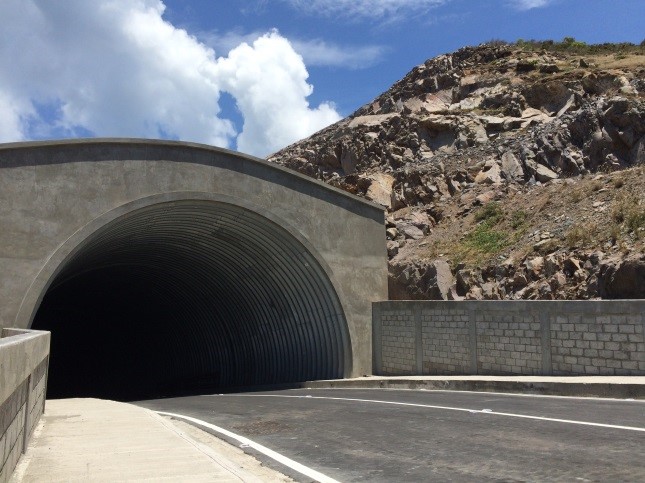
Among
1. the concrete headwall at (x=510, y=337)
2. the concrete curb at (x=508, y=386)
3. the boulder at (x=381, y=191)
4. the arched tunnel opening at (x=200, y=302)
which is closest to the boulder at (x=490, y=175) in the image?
the boulder at (x=381, y=191)

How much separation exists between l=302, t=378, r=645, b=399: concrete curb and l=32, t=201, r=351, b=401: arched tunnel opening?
1383 mm

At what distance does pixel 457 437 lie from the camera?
8.69m

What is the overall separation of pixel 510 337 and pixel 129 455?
41.1ft

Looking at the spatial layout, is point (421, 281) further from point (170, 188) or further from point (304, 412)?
point (304, 412)

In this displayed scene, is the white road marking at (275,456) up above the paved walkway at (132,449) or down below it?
below

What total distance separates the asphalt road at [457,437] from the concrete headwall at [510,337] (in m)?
2.72

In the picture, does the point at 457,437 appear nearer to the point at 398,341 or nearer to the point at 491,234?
the point at 398,341

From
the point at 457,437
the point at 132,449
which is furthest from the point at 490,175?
the point at 132,449

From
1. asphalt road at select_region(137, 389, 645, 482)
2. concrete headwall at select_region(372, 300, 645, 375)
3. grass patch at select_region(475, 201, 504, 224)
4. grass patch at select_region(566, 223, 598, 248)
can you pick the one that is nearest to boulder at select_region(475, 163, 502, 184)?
grass patch at select_region(475, 201, 504, 224)

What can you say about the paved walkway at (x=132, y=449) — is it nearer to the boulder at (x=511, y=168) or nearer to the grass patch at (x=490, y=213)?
the grass patch at (x=490, y=213)

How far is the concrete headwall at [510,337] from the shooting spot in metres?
15.1

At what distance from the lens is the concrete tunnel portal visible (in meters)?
17.9

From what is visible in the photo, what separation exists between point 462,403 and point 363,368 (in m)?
9.95

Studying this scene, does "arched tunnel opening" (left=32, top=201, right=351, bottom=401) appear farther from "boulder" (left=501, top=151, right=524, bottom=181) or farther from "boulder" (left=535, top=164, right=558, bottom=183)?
"boulder" (left=535, top=164, right=558, bottom=183)
